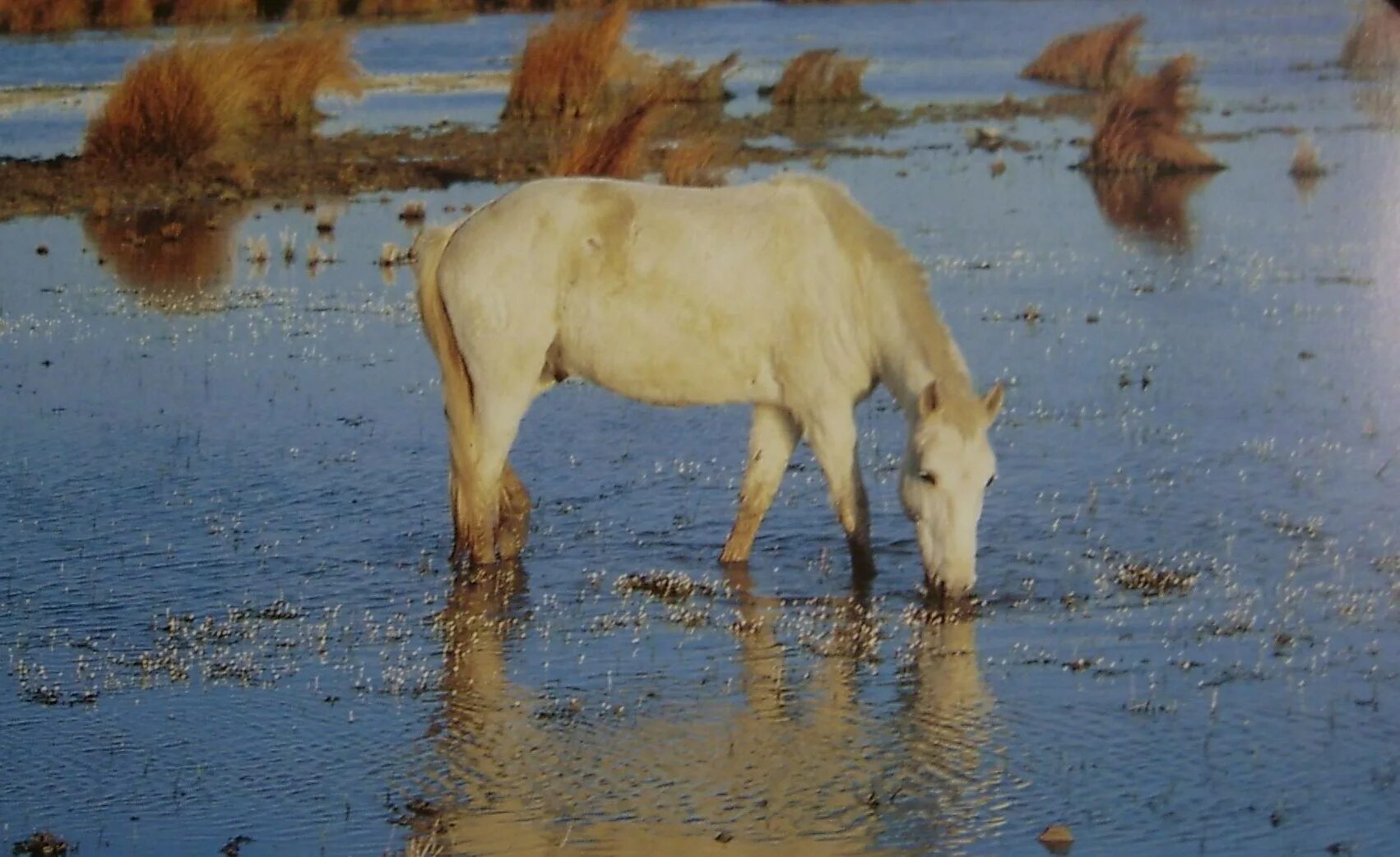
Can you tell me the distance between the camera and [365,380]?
44.4ft

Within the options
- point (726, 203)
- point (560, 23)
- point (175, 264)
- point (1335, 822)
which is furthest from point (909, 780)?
point (560, 23)

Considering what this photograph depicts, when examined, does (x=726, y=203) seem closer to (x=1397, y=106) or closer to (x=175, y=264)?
(x=175, y=264)

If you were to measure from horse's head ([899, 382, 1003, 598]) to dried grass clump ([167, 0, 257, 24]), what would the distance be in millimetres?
34260

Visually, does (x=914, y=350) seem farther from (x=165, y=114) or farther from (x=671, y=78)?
(x=671, y=78)

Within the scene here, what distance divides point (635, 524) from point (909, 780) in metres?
3.59

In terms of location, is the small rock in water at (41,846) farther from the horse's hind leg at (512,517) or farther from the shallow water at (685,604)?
the horse's hind leg at (512,517)

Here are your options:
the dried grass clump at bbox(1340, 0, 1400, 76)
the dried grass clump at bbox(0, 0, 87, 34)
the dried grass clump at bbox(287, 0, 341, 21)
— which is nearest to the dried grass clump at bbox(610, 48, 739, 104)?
the dried grass clump at bbox(1340, 0, 1400, 76)

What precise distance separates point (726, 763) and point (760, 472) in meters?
2.72

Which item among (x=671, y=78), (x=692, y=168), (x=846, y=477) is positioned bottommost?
(x=846, y=477)

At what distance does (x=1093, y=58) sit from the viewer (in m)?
32.4

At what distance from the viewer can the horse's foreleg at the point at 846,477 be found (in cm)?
923

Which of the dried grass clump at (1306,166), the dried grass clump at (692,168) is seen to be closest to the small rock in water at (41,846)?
the dried grass clump at (692,168)

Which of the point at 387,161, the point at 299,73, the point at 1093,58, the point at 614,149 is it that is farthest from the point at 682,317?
the point at 1093,58

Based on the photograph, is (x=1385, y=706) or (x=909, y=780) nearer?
(x=909, y=780)
